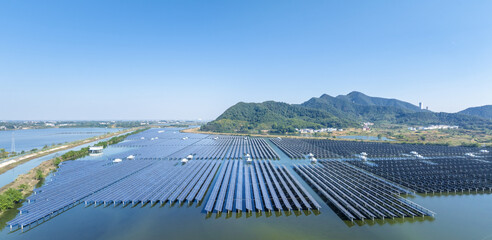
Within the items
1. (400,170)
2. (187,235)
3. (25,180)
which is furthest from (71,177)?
(400,170)

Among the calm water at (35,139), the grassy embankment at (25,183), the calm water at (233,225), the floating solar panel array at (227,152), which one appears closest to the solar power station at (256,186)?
the calm water at (233,225)

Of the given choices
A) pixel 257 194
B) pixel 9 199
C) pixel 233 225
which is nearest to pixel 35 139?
pixel 9 199

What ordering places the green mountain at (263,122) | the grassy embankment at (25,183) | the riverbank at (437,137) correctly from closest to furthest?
the grassy embankment at (25,183) → the riverbank at (437,137) → the green mountain at (263,122)

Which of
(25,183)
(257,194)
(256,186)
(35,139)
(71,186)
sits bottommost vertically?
(35,139)

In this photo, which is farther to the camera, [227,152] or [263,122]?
[263,122]

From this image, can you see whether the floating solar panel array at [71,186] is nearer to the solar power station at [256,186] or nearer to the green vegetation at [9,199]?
the solar power station at [256,186]

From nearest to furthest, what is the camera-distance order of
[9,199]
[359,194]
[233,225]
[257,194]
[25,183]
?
[233,225] < [9,199] < [257,194] < [359,194] < [25,183]

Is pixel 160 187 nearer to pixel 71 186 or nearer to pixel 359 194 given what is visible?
pixel 71 186
